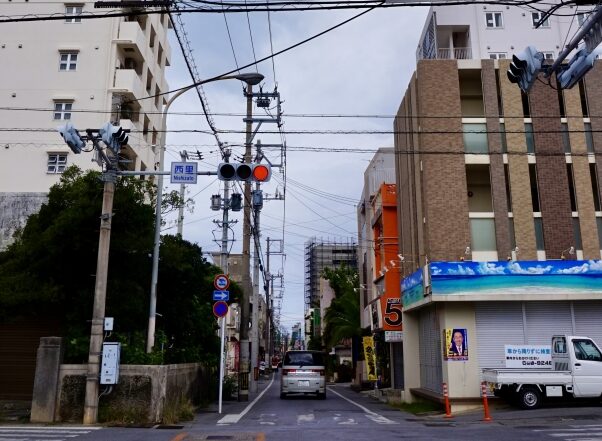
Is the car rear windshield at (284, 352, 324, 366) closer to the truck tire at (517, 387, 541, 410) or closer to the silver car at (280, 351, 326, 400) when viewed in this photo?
the silver car at (280, 351, 326, 400)

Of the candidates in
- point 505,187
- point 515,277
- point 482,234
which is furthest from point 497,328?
point 505,187

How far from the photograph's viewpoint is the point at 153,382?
13.5 m

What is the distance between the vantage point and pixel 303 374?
23.6 meters

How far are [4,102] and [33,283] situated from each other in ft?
72.8

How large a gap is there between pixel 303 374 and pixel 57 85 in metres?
22.8

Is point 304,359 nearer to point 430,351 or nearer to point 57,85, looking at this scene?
point 430,351

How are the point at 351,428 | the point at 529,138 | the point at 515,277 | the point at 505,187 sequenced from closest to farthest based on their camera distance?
the point at 351,428, the point at 515,277, the point at 505,187, the point at 529,138

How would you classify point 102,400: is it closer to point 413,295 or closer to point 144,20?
point 413,295

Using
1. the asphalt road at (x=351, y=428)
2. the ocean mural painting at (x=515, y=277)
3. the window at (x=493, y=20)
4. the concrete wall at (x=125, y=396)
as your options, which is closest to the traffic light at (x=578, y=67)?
the asphalt road at (x=351, y=428)

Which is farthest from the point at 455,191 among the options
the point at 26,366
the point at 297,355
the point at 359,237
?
the point at 359,237

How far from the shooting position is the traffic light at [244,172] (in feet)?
41.9

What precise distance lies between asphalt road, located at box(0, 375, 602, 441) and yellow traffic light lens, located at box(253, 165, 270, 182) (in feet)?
17.9

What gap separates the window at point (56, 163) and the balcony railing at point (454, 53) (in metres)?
21.8

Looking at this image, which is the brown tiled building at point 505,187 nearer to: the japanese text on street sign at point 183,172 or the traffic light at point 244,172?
the traffic light at point 244,172
